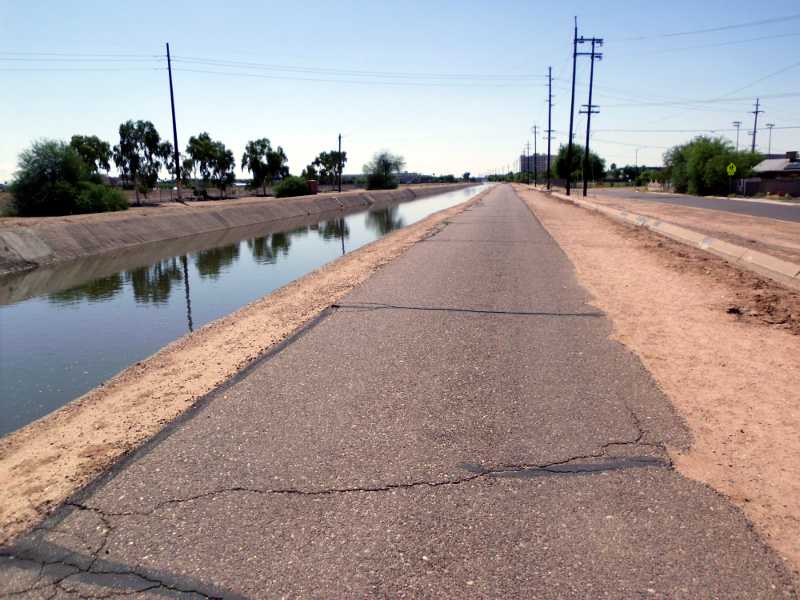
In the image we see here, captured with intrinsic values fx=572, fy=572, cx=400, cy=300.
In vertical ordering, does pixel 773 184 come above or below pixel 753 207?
above

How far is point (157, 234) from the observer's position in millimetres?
31719

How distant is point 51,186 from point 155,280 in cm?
2228

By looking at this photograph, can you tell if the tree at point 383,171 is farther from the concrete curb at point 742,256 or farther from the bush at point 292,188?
the concrete curb at point 742,256

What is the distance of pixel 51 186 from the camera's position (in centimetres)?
3509

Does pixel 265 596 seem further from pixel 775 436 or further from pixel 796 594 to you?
pixel 775 436

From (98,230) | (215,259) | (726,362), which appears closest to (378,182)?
(98,230)

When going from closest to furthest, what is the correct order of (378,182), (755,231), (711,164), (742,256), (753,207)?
(742,256) → (755,231) → (753,207) → (711,164) → (378,182)

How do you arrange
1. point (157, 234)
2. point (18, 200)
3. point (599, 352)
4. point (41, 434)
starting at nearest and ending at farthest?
point (41, 434) < point (599, 352) < point (157, 234) < point (18, 200)

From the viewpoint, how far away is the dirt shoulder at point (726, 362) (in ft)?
13.5

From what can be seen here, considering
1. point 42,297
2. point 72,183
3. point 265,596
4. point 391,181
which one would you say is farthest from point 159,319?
point 391,181

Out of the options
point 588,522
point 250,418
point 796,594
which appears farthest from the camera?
point 250,418

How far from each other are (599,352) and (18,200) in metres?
38.7

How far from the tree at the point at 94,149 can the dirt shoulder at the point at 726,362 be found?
62.3 metres

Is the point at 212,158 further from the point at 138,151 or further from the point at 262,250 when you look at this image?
the point at 262,250
